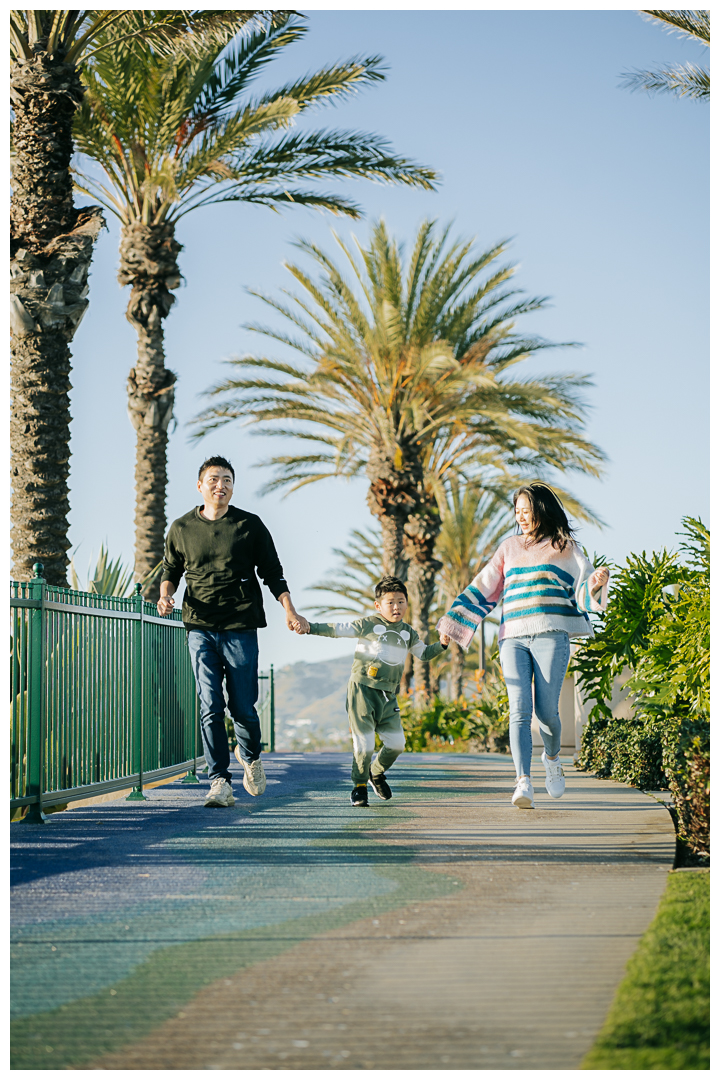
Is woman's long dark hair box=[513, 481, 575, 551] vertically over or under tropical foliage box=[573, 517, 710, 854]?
over

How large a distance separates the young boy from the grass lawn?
9.64 ft

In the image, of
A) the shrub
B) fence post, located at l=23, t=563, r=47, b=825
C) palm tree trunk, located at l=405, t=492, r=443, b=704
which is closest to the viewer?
fence post, located at l=23, t=563, r=47, b=825

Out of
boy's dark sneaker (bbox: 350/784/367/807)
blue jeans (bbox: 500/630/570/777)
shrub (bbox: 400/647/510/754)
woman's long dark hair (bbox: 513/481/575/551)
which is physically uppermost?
woman's long dark hair (bbox: 513/481/575/551)

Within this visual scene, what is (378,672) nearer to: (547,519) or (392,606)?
(392,606)

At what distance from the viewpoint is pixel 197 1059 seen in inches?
94.7

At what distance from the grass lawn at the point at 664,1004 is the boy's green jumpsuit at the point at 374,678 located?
2.93 metres

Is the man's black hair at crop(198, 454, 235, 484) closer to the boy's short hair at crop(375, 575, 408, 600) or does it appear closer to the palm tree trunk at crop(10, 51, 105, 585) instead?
the boy's short hair at crop(375, 575, 408, 600)

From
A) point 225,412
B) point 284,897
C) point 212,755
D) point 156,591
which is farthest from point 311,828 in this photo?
point 225,412

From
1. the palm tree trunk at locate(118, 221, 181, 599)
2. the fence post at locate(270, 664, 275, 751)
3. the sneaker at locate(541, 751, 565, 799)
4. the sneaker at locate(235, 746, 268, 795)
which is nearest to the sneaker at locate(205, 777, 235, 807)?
the sneaker at locate(235, 746, 268, 795)

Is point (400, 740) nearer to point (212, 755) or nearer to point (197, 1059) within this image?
point (212, 755)

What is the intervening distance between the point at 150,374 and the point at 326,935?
12332 millimetres

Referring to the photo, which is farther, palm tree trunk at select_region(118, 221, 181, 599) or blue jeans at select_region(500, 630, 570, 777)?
palm tree trunk at select_region(118, 221, 181, 599)

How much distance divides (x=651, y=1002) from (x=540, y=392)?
52.2ft

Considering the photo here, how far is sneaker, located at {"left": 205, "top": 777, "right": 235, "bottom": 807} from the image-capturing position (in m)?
6.36
